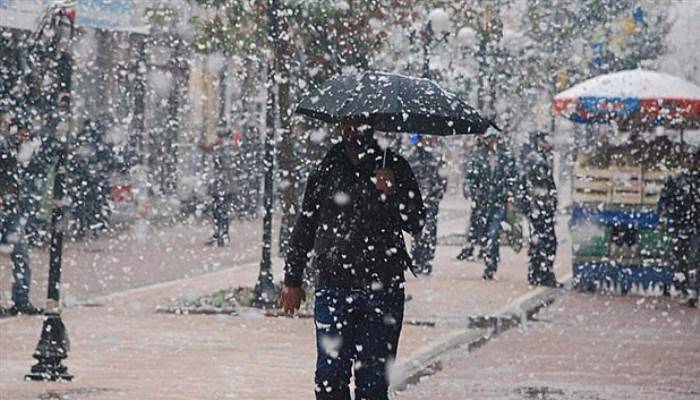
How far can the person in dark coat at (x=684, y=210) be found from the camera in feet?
57.6

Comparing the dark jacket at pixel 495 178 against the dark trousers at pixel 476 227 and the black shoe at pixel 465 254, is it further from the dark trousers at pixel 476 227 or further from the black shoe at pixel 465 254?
the black shoe at pixel 465 254

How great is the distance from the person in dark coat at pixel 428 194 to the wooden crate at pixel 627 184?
2963mm

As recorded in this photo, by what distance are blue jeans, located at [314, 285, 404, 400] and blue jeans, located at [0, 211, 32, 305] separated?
8.00m

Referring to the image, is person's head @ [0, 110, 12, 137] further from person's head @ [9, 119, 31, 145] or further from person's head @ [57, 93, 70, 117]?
person's head @ [57, 93, 70, 117]

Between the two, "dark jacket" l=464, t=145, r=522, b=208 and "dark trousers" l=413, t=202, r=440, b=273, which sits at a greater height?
"dark jacket" l=464, t=145, r=522, b=208

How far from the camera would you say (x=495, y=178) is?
20891mm

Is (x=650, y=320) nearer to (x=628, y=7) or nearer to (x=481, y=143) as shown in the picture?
(x=481, y=143)

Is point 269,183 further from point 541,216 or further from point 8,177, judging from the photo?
point 541,216

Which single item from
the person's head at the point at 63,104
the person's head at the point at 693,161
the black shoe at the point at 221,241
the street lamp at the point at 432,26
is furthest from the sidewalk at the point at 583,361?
the black shoe at the point at 221,241

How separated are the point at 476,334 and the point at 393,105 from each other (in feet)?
22.5

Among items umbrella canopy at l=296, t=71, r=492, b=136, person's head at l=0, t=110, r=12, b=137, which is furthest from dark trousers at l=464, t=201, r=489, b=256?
umbrella canopy at l=296, t=71, r=492, b=136

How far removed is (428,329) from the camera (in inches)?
558

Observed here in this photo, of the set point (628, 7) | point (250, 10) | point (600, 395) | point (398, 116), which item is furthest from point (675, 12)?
point (398, 116)

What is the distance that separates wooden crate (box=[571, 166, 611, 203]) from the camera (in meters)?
18.9
